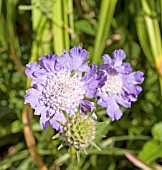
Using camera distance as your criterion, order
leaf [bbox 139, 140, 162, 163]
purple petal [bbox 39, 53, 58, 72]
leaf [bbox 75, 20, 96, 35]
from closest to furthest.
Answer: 1. purple petal [bbox 39, 53, 58, 72]
2. leaf [bbox 139, 140, 162, 163]
3. leaf [bbox 75, 20, 96, 35]

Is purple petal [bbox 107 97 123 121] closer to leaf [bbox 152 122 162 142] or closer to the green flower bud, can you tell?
the green flower bud

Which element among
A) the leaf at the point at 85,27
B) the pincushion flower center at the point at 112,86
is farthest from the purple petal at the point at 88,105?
the leaf at the point at 85,27

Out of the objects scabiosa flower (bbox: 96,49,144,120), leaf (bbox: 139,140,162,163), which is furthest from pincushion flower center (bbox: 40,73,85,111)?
leaf (bbox: 139,140,162,163)

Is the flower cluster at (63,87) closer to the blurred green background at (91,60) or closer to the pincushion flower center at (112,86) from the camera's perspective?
the pincushion flower center at (112,86)

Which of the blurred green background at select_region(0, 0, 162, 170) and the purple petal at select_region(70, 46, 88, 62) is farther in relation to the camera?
the blurred green background at select_region(0, 0, 162, 170)

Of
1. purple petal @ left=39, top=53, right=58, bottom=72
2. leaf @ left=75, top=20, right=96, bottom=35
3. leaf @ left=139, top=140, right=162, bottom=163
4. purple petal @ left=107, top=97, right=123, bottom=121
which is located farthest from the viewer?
leaf @ left=75, top=20, right=96, bottom=35

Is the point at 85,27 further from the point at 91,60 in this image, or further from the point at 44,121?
the point at 44,121

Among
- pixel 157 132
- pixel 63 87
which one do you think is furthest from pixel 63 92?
pixel 157 132
